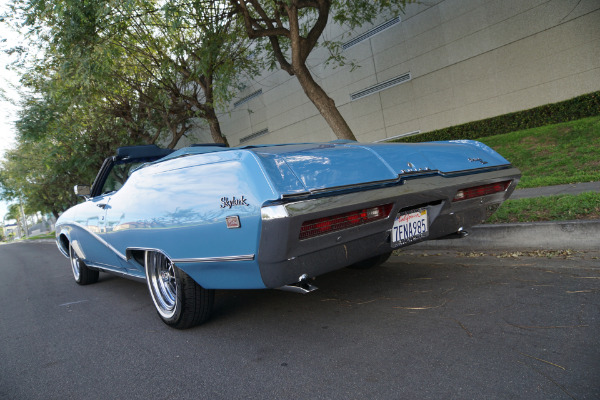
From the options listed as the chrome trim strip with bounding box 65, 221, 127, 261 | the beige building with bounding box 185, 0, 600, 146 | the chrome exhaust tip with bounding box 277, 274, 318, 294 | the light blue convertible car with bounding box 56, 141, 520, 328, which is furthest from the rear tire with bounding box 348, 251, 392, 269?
the beige building with bounding box 185, 0, 600, 146

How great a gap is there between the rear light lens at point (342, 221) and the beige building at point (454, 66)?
380 inches

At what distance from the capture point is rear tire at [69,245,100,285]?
5857 mm

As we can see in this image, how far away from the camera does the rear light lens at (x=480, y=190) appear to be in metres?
3.21

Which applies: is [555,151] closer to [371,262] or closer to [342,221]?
[371,262]

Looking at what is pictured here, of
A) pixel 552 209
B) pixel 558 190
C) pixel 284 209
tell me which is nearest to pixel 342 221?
pixel 284 209

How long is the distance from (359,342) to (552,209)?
326cm

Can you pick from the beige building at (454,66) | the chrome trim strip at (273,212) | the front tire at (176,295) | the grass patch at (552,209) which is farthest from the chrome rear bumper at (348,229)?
the beige building at (454,66)

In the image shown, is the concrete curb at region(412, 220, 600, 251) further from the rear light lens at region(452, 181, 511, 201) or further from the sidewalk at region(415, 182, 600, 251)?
the rear light lens at region(452, 181, 511, 201)

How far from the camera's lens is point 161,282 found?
3551 mm

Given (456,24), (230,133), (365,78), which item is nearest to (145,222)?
(456,24)

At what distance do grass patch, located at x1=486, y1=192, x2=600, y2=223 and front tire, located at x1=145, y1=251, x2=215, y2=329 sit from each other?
350cm

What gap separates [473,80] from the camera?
458 inches

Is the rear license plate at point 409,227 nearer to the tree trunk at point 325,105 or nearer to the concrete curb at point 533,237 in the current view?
the concrete curb at point 533,237

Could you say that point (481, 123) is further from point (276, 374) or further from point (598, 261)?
point (276, 374)
